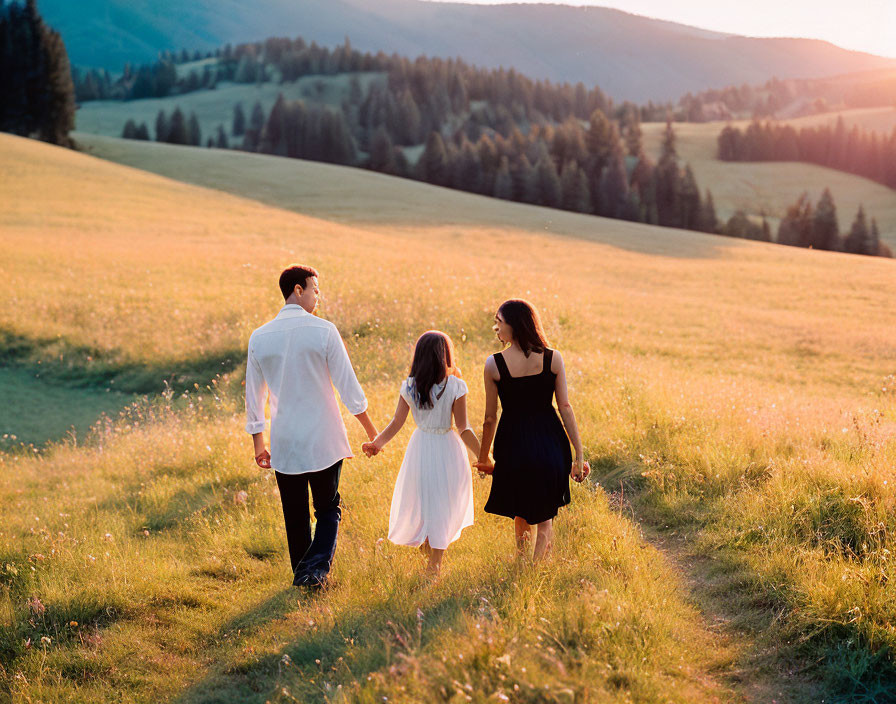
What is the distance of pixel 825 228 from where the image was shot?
73438 mm

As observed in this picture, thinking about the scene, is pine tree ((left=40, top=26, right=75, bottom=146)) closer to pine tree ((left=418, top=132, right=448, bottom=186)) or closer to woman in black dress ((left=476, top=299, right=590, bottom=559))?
pine tree ((left=418, top=132, right=448, bottom=186))

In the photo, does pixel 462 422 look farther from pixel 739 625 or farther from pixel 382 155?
pixel 382 155

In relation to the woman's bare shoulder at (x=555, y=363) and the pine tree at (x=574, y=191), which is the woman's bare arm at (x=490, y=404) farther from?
the pine tree at (x=574, y=191)

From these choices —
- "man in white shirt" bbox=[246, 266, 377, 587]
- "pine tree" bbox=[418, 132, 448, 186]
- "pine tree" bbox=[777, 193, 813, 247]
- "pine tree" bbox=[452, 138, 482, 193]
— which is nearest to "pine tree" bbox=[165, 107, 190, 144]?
"pine tree" bbox=[418, 132, 448, 186]

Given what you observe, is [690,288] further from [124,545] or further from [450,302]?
[124,545]

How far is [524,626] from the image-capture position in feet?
14.2

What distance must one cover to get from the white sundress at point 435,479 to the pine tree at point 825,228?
79.1 meters

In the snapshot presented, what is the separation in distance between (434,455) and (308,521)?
1315 mm

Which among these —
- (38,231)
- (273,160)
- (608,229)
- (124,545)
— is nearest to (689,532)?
(124,545)

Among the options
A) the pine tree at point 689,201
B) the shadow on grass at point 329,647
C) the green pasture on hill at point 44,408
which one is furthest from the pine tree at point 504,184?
the shadow on grass at point 329,647

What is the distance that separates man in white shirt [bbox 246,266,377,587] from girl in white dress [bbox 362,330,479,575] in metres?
0.42

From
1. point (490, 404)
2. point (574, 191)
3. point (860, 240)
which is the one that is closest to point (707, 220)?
point (860, 240)

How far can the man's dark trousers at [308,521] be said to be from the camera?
18.9 ft

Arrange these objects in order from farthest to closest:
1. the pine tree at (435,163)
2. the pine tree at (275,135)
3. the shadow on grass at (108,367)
A: the pine tree at (275,135) < the pine tree at (435,163) < the shadow on grass at (108,367)
